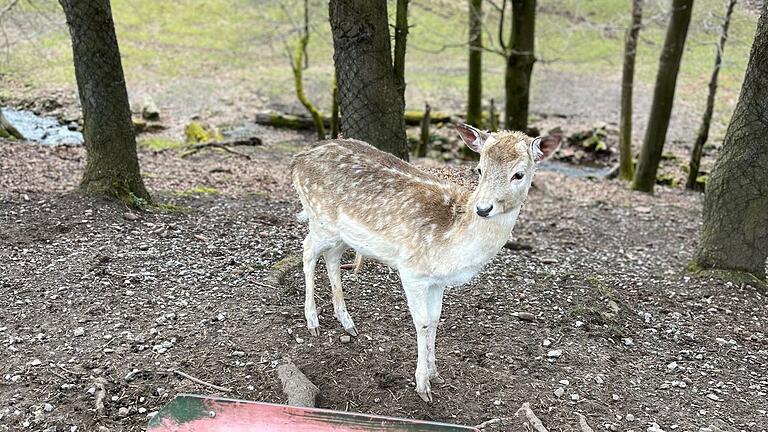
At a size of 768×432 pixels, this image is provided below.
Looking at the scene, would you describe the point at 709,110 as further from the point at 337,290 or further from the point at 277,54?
the point at 277,54

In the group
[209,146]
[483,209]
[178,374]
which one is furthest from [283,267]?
[209,146]

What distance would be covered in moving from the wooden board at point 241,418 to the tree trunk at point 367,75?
3261 millimetres

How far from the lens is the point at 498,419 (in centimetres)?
403

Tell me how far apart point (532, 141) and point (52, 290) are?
3705mm

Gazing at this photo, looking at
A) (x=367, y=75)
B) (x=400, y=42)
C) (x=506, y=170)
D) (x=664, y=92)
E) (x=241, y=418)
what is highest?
(x=400, y=42)

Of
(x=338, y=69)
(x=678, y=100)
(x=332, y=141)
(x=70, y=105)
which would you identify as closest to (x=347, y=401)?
(x=332, y=141)

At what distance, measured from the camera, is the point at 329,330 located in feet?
15.8

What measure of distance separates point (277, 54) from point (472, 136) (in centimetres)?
2355

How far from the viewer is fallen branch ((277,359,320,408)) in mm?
3955

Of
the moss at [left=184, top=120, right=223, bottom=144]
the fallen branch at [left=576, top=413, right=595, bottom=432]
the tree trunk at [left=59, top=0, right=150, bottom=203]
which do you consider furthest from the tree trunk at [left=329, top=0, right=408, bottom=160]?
the moss at [left=184, top=120, right=223, bottom=144]

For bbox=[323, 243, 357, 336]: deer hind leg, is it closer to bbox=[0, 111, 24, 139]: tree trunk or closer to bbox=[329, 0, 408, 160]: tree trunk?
bbox=[329, 0, 408, 160]: tree trunk

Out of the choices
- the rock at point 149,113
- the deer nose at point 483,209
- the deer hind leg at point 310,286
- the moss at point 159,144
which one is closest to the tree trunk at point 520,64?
the moss at point 159,144

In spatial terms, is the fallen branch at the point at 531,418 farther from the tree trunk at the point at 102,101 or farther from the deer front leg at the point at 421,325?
the tree trunk at the point at 102,101

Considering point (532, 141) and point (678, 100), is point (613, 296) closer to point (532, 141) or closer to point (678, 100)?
point (532, 141)
